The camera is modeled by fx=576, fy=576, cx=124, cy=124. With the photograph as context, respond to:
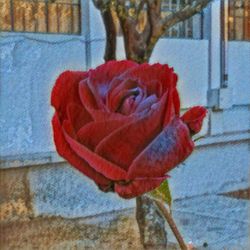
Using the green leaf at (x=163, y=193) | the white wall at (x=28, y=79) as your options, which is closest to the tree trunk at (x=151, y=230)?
the white wall at (x=28, y=79)

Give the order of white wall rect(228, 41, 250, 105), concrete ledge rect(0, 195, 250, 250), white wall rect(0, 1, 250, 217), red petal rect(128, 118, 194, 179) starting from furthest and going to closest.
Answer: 1. white wall rect(228, 41, 250, 105)
2. white wall rect(0, 1, 250, 217)
3. concrete ledge rect(0, 195, 250, 250)
4. red petal rect(128, 118, 194, 179)

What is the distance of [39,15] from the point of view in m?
0.95

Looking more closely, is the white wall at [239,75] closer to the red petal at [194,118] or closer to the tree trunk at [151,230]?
the tree trunk at [151,230]

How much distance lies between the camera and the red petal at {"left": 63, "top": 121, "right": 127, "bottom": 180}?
0.68 feet

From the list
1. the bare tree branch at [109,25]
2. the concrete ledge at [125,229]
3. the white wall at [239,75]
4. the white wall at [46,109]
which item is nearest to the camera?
the bare tree branch at [109,25]

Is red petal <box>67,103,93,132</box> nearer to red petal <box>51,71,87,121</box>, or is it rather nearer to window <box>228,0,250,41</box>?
red petal <box>51,71,87,121</box>

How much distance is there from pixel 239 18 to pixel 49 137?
0.37 m

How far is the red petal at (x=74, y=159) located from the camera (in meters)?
0.22

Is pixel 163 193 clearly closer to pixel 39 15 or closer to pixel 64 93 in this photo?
pixel 64 93

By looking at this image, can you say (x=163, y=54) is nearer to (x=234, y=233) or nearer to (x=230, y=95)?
(x=230, y=95)

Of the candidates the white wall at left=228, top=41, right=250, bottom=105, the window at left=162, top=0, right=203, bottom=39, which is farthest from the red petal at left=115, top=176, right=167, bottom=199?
the white wall at left=228, top=41, right=250, bottom=105

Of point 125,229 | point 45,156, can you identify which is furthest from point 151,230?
point 45,156

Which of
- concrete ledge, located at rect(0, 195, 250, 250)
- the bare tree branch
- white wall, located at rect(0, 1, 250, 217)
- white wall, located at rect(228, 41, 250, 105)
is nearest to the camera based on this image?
the bare tree branch

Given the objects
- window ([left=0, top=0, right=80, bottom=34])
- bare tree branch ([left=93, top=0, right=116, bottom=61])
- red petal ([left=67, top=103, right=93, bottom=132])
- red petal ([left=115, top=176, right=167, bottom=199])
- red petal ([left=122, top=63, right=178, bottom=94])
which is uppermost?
window ([left=0, top=0, right=80, bottom=34])
